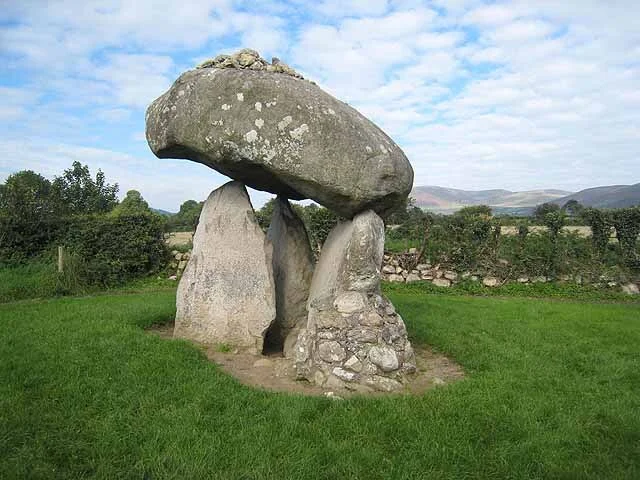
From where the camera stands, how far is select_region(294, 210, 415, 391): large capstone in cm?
615

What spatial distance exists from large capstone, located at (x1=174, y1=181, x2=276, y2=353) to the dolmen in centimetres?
2

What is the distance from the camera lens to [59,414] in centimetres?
492

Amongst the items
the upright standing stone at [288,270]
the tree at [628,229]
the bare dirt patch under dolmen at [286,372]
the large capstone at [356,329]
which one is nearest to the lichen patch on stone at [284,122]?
the large capstone at [356,329]

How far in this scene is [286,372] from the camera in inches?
258

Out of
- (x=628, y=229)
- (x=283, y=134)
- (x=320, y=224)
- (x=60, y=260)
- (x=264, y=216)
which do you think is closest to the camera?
(x=283, y=134)

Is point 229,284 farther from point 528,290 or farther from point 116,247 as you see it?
point 528,290

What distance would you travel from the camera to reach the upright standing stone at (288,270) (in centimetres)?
821

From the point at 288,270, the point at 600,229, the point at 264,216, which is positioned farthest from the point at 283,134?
the point at 600,229

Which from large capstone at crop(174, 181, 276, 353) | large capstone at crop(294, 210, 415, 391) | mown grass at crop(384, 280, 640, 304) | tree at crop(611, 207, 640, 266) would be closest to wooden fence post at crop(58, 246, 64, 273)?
large capstone at crop(174, 181, 276, 353)

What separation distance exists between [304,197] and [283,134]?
1.34m

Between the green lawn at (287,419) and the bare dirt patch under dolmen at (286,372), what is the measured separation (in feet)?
0.89

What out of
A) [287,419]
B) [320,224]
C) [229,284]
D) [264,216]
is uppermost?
[264,216]

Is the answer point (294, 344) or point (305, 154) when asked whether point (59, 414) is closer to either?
point (294, 344)

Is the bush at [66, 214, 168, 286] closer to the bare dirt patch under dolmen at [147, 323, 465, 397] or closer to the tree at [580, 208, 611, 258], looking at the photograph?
the bare dirt patch under dolmen at [147, 323, 465, 397]
